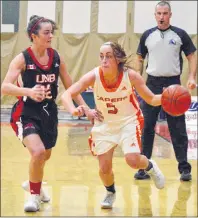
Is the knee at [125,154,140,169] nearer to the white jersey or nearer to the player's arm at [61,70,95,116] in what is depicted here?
the white jersey

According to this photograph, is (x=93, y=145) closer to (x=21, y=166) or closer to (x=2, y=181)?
(x=2, y=181)

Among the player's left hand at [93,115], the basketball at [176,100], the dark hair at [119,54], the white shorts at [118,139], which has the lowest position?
the white shorts at [118,139]

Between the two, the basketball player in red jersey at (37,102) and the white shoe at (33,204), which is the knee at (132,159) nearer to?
the basketball player in red jersey at (37,102)

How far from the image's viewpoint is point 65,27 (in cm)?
1734

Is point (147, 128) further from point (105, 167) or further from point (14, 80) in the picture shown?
point (14, 80)

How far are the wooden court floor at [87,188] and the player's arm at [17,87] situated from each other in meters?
1.17

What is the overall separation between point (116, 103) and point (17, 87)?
0.94 m

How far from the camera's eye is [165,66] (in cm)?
673

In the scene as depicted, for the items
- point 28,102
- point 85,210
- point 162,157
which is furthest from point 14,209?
point 162,157

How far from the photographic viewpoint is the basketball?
4.75 metres

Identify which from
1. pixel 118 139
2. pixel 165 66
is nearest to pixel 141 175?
pixel 165 66

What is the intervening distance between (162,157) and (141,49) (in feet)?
7.28

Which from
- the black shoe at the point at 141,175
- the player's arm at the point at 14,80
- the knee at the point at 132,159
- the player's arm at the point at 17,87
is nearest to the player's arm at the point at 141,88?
the knee at the point at 132,159

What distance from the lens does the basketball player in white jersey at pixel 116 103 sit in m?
5.07
